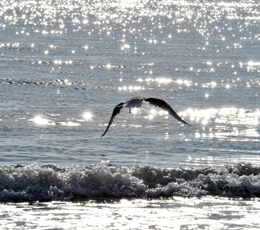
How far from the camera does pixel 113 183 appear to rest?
20828mm

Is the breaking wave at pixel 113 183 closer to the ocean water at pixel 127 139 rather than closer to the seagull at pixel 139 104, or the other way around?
the ocean water at pixel 127 139

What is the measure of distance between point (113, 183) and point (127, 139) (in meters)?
7.17

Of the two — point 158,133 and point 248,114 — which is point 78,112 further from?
point 248,114

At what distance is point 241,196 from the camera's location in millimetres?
20422

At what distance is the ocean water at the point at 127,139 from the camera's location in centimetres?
1845

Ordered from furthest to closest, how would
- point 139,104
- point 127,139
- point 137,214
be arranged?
point 127,139 < point 137,214 < point 139,104

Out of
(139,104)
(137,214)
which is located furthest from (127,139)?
(139,104)

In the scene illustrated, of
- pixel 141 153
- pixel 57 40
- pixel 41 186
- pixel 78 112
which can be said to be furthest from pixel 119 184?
pixel 57 40

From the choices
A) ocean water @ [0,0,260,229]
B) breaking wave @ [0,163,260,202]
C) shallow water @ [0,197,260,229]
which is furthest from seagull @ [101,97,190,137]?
breaking wave @ [0,163,260,202]

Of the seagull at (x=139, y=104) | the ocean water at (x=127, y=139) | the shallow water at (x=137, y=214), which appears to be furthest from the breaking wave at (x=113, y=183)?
the seagull at (x=139, y=104)

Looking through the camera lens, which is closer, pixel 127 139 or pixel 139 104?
pixel 139 104

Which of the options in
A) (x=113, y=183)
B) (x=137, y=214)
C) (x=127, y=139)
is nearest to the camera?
(x=137, y=214)

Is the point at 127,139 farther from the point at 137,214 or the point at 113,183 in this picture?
the point at 137,214

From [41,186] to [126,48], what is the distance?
1623 inches
